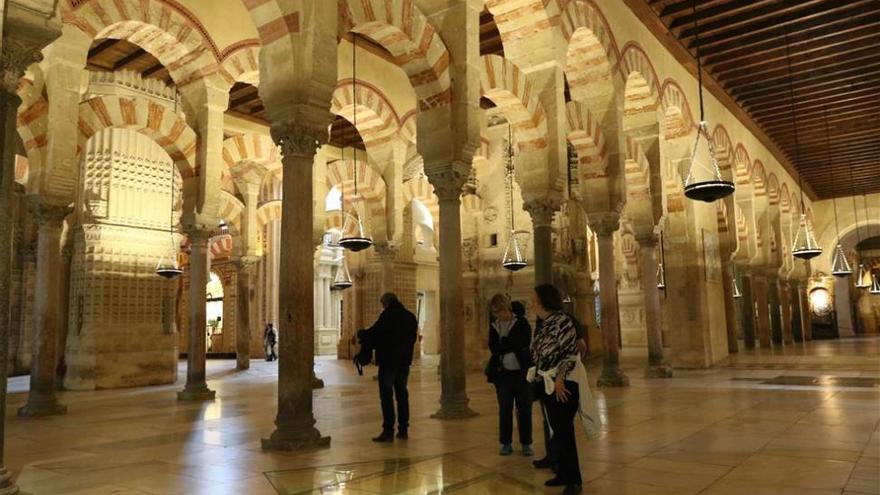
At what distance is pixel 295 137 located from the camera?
14.8 feet

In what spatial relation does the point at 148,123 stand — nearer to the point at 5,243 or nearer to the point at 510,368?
the point at 5,243

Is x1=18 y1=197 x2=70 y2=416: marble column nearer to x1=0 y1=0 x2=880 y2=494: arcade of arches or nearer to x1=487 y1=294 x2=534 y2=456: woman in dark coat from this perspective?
x1=0 y1=0 x2=880 y2=494: arcade of arches

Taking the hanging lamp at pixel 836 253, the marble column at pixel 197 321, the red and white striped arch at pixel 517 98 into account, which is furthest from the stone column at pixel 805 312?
the marble column at pixel 197 321

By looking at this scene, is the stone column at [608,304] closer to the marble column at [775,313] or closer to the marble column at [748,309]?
the marble column at [748,309]

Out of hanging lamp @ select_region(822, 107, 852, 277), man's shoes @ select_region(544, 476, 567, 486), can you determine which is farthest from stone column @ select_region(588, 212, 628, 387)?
hanging lamp @ select_region(822, 107, 852, 277)

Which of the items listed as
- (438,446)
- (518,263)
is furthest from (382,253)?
(438,446)

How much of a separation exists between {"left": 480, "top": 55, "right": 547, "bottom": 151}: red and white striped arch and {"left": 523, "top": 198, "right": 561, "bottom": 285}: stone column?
2.20ft

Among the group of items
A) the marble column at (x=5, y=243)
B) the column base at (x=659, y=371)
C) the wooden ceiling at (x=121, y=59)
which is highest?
the wooden ceiling at (x=121, y=59)

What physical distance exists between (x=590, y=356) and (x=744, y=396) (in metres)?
7.02

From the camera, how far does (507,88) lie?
7.31 m

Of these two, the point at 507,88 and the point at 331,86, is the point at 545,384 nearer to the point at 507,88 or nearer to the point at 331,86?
the point at 331,86

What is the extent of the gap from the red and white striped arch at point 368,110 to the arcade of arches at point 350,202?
4cm

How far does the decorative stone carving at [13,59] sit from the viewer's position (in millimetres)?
3121

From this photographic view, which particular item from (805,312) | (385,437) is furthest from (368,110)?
(805,312)
